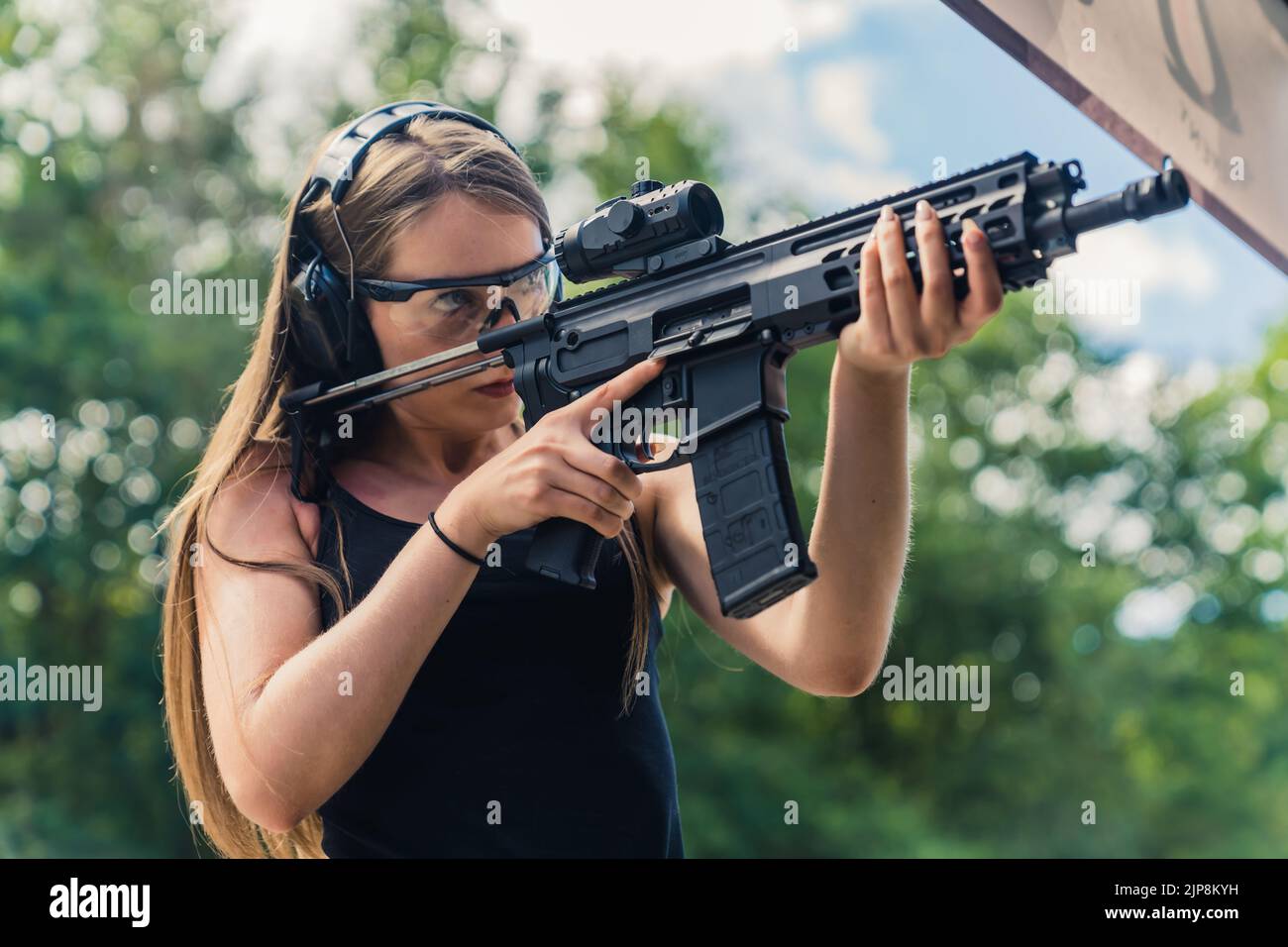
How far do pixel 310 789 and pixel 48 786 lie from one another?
1192 centimetres

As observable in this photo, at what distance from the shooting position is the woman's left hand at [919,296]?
4.42 feet

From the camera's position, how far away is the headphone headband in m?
1.87

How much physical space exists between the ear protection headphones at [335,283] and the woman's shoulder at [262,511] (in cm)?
16

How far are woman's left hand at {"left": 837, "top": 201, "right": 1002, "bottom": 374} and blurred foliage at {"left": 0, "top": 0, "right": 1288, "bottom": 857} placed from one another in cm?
825

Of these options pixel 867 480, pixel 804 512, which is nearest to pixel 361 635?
pixel 867 480

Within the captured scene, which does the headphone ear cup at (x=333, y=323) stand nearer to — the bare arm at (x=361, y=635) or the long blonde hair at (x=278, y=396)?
the long blonde hair at (x=278, y=396)

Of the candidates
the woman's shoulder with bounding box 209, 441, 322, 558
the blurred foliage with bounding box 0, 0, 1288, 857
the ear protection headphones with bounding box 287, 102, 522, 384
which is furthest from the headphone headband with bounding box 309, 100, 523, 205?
the blurred foliage with bounding box 0, 0, 1288, 857

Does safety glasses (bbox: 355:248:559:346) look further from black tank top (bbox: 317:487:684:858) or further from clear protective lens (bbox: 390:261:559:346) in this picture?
black tank top (bbox: 317:487:684:858)

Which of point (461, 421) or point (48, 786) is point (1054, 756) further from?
point (461, 421)

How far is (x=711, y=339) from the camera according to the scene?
1.61 m

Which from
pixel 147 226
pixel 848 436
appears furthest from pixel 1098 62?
pixel 147 226

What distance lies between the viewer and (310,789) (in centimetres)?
151

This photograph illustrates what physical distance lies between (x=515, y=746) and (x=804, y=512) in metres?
12.6

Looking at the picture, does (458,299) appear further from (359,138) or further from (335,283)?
(359,138)
